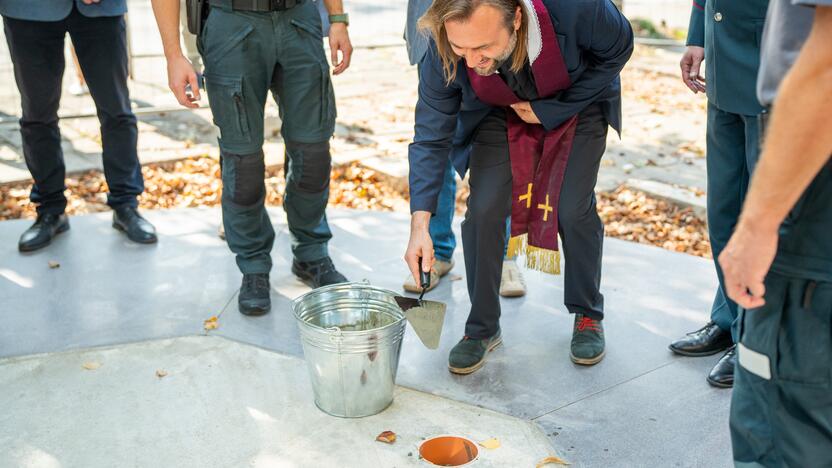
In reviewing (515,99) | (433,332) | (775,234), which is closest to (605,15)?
(515,99)

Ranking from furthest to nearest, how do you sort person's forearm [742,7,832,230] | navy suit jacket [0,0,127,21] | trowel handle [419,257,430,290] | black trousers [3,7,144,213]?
black trousers [3,7,144,213] → navy suit jacket [0,0,127,21] → trowel handle [419,257,430,290] → person's forearm [742,7,832,230]

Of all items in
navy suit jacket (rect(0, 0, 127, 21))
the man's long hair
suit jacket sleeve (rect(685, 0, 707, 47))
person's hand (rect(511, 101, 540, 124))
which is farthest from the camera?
navy suit jacket (rect(0, 0, 127, 21))

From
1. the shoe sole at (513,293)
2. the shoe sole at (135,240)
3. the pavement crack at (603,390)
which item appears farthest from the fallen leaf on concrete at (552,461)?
the shoe sole at (135,240)

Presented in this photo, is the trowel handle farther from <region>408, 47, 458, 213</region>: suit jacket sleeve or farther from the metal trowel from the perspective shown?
<region>408, 47, 458, 213</region>: suit jacket sleeve

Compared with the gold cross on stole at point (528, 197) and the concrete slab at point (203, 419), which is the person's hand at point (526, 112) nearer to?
the gold cross on stole at point (528, 197)

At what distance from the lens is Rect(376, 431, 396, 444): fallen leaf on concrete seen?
2775 millimetres

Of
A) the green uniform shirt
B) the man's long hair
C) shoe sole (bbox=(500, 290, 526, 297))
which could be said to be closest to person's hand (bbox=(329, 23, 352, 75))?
the man's long hair

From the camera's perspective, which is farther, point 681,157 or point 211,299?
point 681,157

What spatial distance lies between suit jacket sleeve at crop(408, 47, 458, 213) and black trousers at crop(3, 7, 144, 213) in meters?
1.95

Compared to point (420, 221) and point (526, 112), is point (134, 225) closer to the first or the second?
point (420, 221)

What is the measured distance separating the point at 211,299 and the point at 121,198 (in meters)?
1.04

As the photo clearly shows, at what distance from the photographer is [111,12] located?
412cm

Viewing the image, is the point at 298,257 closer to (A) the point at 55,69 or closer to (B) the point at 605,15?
(A) the point at 55,69

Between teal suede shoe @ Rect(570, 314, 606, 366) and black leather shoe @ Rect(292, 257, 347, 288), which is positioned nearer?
teal suede shoe @ Rect(570, 314, 606, 366)
